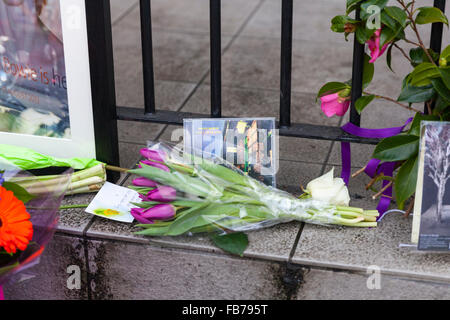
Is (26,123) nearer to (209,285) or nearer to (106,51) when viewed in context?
(106,51)

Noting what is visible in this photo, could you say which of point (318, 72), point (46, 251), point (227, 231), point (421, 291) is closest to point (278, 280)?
point (227, 231)

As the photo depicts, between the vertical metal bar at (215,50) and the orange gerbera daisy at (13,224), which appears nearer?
the orange gerbera daisy at (13,224)

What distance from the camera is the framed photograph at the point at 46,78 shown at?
6.86ft

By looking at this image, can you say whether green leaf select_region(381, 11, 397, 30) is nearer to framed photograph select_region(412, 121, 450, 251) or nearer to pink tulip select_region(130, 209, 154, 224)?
framed photograph select_region(412, 121, 450, 251)

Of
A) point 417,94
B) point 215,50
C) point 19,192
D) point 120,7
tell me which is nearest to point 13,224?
point 19,192

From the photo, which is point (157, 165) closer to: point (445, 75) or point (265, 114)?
point (445, 75)

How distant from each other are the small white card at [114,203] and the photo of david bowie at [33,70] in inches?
10.0

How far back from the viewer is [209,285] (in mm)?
1998

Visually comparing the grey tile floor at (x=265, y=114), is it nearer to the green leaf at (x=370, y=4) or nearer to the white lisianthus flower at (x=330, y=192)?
the white lisianthus flower at (x=330, y=192)

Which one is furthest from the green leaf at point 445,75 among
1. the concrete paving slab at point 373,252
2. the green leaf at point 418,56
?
the concrete paving slab at point 373,252

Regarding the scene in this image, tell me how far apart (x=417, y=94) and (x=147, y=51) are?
0.85 meters

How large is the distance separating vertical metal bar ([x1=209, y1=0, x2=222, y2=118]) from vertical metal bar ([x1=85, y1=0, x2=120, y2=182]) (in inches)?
12.6

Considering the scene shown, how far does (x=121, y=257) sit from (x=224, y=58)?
1.72 metres

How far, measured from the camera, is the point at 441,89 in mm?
1878
